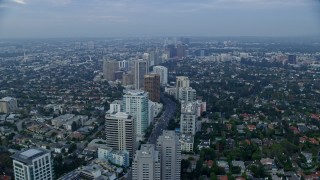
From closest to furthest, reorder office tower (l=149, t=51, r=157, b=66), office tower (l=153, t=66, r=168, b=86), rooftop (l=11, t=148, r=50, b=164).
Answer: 1. rooftop (l=11, t=148, r=50, b=164)
2. office tower (l=153, t=66, r=168, b=86)
3. office tower (l=149, t=51, r=157, b=66)

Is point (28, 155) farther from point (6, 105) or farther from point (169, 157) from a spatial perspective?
point (6, 105)

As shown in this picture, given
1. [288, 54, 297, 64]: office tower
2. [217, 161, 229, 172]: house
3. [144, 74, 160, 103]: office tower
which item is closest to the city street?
[144, 74, 160, 103]: office tower

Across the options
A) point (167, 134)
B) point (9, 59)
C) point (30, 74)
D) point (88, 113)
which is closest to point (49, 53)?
point (9, 59)

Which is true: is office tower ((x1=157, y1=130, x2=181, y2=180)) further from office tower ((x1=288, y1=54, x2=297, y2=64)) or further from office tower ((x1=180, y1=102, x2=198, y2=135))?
office tower ((x1=288, y1=54, x2=297, y2=64))

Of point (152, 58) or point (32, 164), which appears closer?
point (32, 164)

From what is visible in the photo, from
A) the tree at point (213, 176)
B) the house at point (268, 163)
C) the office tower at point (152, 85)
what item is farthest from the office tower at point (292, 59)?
the tree at point (213, 176)

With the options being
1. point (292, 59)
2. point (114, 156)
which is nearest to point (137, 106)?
point (114, 156)

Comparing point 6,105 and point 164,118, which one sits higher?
point 6,105

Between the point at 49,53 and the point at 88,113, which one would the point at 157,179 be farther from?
the point at 49,53
